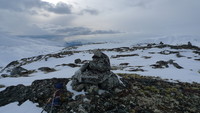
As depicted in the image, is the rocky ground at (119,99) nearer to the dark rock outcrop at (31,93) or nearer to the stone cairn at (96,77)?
the dark rock outcrop at (31,93)

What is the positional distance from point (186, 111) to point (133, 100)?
160 inches

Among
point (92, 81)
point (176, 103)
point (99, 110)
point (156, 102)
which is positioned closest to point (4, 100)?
point (92, 81)

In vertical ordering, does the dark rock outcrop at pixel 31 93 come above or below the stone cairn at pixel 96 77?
below

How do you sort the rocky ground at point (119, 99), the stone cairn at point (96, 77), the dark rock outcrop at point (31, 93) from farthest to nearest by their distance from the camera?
the stone cairn at point (96, 77) → the dark rock outcrop at point (31, 93) → the rocky ground at point (119, 99)

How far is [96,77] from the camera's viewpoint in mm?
13164

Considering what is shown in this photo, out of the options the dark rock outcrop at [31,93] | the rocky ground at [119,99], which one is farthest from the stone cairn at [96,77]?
the dark rock outcrop at [31,93]

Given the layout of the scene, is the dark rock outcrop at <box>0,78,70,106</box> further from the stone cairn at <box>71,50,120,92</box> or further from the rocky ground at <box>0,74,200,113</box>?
the stone cairn at <box>71,50,120,92</box>

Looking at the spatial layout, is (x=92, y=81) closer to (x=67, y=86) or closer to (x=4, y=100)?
(x=67, y=86)

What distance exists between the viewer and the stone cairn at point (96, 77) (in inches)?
515

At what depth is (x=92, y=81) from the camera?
13102 mm

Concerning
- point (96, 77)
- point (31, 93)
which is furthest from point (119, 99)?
point (31, 93)

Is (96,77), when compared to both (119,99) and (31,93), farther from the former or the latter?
(31,93)

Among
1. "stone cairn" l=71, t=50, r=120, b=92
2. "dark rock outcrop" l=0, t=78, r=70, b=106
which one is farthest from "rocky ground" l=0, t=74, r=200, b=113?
"stone cairn" l=71, t=50, r=120, b=92

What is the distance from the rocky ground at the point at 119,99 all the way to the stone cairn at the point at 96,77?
0.62m
